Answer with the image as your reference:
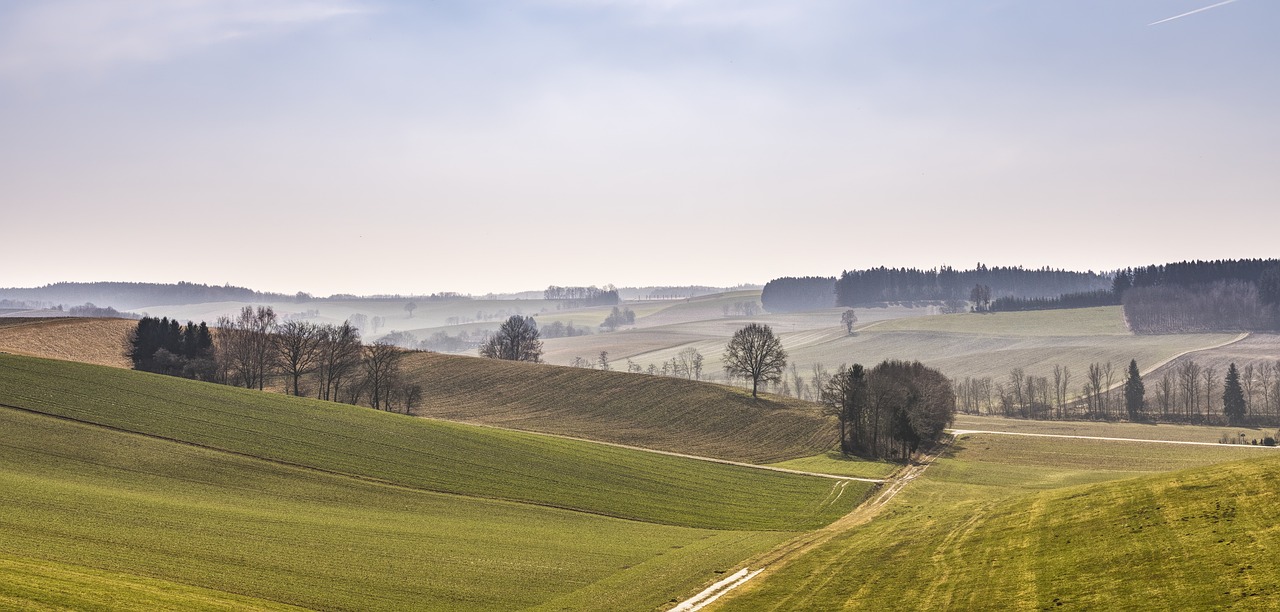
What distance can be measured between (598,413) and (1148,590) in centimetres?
7533

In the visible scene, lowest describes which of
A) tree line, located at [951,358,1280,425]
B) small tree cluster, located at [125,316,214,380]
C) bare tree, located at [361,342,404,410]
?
tree line, located at [951,358,1280,425]

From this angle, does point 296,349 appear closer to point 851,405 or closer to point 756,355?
point 756,355

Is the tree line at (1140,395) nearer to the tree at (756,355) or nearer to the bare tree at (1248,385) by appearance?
the bare tree at (1248,385)

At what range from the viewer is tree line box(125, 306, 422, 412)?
95.6m

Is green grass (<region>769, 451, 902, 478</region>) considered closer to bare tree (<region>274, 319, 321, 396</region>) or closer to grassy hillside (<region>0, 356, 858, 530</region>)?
grassy hillside (<region>0, 356, 858, 530</region>)

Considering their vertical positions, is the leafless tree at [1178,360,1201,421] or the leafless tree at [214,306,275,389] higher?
the leafless tree at [214,306,275,389]

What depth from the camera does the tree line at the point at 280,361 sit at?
95562 millimetres

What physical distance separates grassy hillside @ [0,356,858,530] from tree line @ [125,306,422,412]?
26508 mm

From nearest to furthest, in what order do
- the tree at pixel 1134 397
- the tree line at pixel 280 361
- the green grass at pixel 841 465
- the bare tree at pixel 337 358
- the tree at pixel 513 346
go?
the green grass at pixel 841 465 < the tree line at pixel 280 361 < the bare tree at pixel 337 358 < the tree at pixel 1134 397 < the tree at pixel 513 346

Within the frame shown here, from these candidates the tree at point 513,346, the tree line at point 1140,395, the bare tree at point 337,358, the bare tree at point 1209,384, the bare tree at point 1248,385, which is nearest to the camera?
the bare tree at point 337,358

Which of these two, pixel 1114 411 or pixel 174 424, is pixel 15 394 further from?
pixel 1114 411

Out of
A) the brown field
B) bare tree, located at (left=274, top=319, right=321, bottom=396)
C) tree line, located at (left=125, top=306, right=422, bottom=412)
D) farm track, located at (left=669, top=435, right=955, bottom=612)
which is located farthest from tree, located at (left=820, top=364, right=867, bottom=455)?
the brown field

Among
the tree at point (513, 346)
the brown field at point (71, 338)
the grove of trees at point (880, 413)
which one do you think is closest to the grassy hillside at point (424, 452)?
the grove of trees at point (880, 413)

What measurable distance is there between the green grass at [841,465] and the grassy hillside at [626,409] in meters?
2.07
